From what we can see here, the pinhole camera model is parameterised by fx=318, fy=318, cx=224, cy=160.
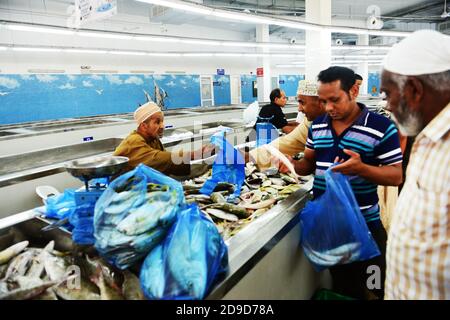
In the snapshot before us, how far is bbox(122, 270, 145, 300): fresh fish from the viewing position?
137cm

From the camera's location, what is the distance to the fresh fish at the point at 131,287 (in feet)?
4.49

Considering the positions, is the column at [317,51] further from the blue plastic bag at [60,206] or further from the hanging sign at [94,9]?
the blue plastic bag at [60,206]

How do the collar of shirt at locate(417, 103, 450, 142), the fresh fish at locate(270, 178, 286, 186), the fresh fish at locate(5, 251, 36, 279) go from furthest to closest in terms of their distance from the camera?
the fresh fish at locate(270, 178, 286, 186), the fresh fish at locate(5, 251, 36, 279), the collar of shirt at locate(417, 103, 450, 142)

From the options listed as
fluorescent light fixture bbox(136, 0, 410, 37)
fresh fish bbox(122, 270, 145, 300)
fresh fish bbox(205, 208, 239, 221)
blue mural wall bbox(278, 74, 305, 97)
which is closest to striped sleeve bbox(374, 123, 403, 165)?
fresh fish bbox(205, 208, 239, 221)

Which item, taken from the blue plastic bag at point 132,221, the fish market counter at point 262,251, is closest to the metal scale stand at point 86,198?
the fish market counter at point 262,251

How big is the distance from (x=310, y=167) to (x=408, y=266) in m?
1.14

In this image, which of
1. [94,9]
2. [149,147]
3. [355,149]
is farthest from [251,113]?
[355,149]

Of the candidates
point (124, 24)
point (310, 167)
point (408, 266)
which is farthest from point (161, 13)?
point (408, 266)

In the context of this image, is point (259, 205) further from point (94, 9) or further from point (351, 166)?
point (94, 9)

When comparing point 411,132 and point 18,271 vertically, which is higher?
point 411,132

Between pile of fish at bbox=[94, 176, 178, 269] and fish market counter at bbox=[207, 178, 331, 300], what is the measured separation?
1.14 ft

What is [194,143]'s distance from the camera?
5.80m

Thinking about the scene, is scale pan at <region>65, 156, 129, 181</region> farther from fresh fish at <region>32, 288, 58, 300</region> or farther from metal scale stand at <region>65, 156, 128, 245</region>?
fresh fish at <region>32, 288, 58, 300</region>
